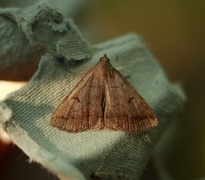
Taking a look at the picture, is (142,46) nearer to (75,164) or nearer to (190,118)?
(75,164)

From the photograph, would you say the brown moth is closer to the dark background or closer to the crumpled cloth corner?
the crumpled cloth corner

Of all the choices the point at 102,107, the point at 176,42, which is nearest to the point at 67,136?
the point at 102,107

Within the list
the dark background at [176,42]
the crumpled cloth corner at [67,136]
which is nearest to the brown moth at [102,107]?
the crumpled cloth corner at [67,136]

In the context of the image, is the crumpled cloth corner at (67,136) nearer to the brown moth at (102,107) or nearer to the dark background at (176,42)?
the brown moth at (102,107)

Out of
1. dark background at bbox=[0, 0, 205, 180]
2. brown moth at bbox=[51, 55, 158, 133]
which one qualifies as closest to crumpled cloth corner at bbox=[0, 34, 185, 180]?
brown moth at bbox=[51, 55, 158, 133]

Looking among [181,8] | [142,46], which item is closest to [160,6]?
[181,8]

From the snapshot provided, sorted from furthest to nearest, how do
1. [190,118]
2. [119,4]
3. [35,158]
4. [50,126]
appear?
1. [119,4]
2. [190,118]
3. [50,126]
4. [35,158]
